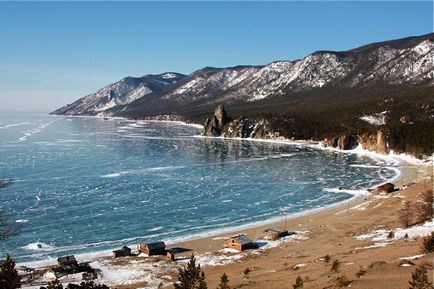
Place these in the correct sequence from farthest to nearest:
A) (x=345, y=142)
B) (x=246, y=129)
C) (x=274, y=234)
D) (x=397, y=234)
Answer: (x=246, y=129)
(x=345, y=142)
(x=274, y=234)
(x=397, y=234)

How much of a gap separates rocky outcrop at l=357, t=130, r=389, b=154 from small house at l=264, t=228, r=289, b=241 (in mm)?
82580

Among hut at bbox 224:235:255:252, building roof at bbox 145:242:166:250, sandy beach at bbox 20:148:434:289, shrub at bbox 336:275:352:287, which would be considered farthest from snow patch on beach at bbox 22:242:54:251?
shrub at bbox 336:275:352:287

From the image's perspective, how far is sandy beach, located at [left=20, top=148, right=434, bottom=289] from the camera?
96.3 ft

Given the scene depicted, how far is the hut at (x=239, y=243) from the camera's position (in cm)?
4688

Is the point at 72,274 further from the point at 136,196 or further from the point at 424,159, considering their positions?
the point at 424,159

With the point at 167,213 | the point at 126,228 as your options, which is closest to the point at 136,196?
the point at 167,213

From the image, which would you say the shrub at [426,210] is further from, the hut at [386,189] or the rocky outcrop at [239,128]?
the rocky outcrop at [239,128]

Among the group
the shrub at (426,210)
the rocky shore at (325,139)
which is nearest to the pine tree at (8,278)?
the shrub at (426,210)

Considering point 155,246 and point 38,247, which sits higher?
point 155,246

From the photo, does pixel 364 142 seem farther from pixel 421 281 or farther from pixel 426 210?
pixel 421 281

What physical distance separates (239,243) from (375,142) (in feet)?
310

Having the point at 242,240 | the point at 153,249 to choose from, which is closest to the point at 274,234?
the point at 242,240

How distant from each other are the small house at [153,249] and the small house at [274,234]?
1123 centimetres

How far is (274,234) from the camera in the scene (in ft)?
167
